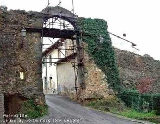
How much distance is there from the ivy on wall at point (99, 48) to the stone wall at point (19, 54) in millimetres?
3726

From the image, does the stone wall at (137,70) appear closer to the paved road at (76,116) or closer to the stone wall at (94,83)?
the stone wall at (94,83)

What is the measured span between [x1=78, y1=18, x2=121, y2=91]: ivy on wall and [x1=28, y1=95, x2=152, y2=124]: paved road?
332 centimetres

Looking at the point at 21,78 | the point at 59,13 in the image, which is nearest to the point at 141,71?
the point at 59,13

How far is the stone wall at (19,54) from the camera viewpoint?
20547 millimetres

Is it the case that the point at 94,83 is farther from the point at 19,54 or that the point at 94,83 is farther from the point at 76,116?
the point at 19,54

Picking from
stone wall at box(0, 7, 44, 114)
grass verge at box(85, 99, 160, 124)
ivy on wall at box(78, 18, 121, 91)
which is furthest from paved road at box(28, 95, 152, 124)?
ivy on wall at box(78, 18, 121, 91)

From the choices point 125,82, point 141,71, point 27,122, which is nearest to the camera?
point 27,122

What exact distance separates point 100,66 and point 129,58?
9.41 meters

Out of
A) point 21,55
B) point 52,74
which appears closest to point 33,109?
point 21,55

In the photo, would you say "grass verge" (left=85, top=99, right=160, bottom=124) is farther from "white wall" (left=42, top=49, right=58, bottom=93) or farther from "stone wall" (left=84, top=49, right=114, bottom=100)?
"white wall" (left=42, top=49, right=58, bottom=93)

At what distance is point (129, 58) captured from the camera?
1302 inches

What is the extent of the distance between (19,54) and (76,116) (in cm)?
543

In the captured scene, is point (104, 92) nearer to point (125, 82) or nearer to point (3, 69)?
point (125, 82)

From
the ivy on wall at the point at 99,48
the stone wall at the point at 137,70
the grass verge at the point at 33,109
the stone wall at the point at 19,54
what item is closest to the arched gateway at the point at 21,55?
the stone wall at the point at 19,54
